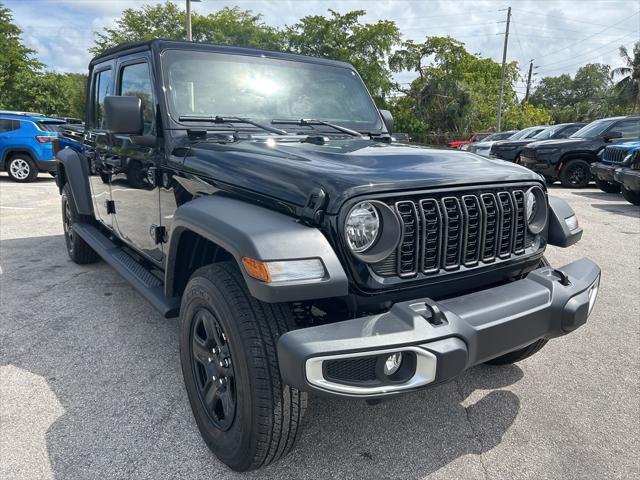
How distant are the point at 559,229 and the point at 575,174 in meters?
10.6

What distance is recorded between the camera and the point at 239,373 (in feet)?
6.47

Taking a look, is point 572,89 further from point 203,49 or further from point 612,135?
point 203,49

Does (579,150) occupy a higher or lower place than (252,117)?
lower

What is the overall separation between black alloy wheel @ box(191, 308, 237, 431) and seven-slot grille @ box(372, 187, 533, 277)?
30.5 inches

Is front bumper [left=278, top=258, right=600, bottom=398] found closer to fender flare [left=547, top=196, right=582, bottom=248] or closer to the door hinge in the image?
fender flare [left=547, top=196, right=582, bottom=248]

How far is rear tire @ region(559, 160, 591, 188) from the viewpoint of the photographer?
1187 centimetres

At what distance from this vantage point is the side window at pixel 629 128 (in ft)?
37.7

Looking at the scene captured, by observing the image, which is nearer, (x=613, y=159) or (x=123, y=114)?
(x=123, y=114)

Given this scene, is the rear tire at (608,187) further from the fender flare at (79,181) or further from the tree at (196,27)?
the tree at (196,27)

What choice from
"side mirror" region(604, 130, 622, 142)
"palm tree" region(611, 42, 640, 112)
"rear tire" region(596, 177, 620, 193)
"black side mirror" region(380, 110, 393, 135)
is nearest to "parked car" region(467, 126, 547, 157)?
"side mirror" region(604, 130, 622, 142)

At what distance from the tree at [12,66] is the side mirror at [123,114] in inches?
1211

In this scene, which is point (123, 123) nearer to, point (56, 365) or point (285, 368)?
point (56, 365)

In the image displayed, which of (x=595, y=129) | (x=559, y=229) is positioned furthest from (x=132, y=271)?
(x=595, y=129)

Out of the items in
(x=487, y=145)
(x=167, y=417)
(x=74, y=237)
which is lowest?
(x=167, y=417)
